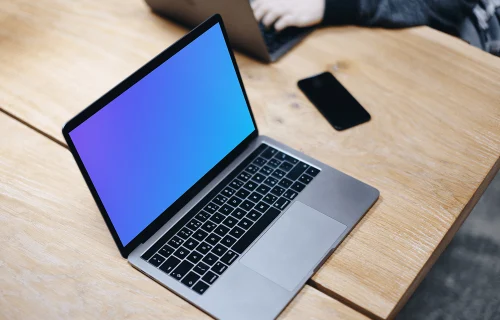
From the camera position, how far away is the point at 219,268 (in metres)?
0.82

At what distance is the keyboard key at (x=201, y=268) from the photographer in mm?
815

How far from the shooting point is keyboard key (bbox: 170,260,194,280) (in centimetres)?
81

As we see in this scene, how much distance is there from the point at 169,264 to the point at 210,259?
6cm

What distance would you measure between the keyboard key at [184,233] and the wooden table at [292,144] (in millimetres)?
84

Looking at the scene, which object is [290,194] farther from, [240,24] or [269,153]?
[240,24]

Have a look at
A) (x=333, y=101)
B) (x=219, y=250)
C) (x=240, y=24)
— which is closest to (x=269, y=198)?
(x=219, y=250)

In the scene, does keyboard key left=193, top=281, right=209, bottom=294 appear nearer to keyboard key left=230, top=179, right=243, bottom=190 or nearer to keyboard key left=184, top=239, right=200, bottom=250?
keyboard key left=184, top=239, right=200, bottom=250

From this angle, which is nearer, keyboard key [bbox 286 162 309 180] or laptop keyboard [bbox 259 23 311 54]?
keyboard key [bbox 286 162 309 180]

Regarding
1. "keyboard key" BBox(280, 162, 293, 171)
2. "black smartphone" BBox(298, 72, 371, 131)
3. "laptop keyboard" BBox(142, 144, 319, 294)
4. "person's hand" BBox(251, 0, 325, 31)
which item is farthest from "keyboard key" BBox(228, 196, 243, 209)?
"person's hand" BBox(251, 0, 325, 31)

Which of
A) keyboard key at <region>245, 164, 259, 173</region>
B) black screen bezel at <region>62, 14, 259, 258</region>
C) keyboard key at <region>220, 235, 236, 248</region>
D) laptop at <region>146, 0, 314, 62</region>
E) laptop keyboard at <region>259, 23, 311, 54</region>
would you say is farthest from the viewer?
laptop keyboard at <region>259, 23, 311, 54</region>

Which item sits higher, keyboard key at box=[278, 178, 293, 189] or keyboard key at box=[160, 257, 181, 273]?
keyboard key at box=[278, 178, 293, 189]

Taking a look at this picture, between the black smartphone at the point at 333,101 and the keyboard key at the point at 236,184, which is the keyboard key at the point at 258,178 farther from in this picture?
the black smartphone at the point at 333,101

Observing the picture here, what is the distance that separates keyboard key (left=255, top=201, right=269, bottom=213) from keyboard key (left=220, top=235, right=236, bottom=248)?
0.07m

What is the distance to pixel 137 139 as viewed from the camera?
0.83 m
